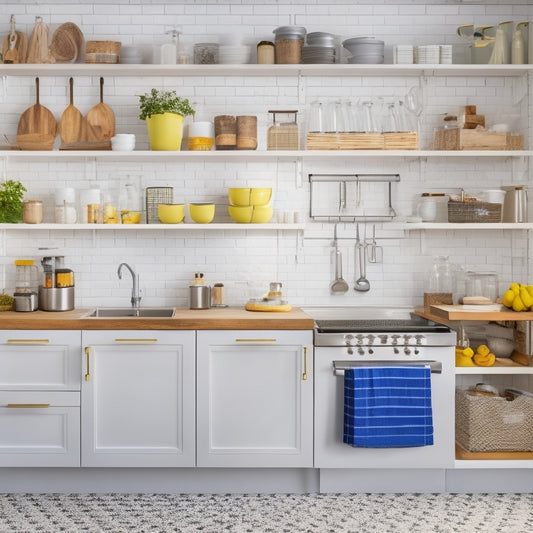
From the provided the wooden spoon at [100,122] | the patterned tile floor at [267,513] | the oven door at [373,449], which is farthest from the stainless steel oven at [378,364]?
the wooden spoon at [100,122]

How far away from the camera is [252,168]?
4.52 m

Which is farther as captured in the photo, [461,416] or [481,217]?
[481,217]

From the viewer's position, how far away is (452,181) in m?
4.53

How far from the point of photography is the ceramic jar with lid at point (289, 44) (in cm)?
427

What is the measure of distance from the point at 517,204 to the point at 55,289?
295cm

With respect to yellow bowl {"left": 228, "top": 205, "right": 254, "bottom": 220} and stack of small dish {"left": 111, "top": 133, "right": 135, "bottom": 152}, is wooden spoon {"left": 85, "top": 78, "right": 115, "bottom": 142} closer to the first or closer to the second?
stack of small dish {"left": 111, "top": 133, "right": 135, "bottom": 152}

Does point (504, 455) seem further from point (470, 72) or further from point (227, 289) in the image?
point (470, 72)

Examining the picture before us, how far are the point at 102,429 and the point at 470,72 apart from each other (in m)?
3.20

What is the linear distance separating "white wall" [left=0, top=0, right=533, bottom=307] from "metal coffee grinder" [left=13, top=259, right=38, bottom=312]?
156 mm

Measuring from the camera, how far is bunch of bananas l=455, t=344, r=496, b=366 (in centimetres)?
395

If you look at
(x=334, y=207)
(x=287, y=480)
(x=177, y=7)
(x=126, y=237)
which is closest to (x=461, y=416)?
(x=287, y=480)

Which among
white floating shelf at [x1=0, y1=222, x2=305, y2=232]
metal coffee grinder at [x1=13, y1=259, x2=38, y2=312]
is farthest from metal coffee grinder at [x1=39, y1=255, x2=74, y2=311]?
white floating shelf at [x1=0, y1=222, x2=305, y2=232]

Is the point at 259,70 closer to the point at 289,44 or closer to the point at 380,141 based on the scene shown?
the point at 289,44

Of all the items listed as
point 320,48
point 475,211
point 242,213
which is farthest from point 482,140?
point 242,213
